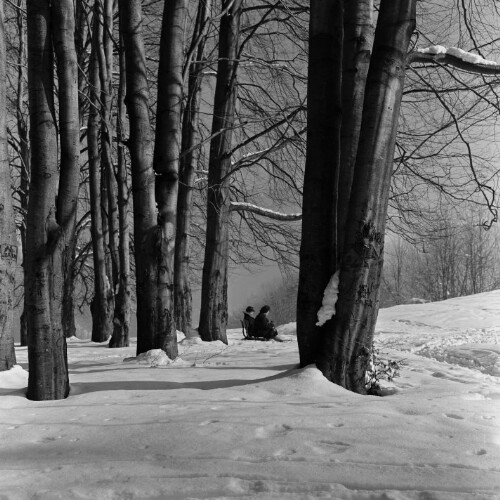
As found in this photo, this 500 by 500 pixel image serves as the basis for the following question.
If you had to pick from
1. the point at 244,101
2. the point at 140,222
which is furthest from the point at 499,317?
the point at 140,222

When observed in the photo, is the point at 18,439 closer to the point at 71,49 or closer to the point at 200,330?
the point at 71,49

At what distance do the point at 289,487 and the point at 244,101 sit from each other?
11.3m

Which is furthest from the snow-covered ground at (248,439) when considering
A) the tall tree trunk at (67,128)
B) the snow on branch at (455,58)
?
the snow on branch at (455,58)

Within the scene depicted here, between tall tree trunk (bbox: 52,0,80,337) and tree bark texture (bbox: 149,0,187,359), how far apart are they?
2.03 m

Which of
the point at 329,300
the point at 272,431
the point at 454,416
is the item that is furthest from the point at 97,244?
the point at 454,416

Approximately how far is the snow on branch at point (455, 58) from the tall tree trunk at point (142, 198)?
3267 mm

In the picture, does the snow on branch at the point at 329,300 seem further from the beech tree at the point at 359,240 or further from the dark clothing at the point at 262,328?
the dark clothing at the point at 262,328

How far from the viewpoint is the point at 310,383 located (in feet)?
13.6

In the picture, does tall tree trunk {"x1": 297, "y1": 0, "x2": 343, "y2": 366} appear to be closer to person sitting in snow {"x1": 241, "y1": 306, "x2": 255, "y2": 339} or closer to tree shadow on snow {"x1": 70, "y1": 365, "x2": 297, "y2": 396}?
tree shadow on snow {"x1": 70, "y1": 365, "x2": 297, "y2": 396}

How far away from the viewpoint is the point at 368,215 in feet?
14.0

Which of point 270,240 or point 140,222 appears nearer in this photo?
point 140,222

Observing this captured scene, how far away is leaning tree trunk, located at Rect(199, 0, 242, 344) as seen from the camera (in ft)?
34.4

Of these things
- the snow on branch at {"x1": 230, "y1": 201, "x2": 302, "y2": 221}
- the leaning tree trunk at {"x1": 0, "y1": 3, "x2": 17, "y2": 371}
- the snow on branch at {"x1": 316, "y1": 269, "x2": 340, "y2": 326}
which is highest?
the snow on branch at {"x1": 230, "y1": 201, "x2": 302, "y2": 221}

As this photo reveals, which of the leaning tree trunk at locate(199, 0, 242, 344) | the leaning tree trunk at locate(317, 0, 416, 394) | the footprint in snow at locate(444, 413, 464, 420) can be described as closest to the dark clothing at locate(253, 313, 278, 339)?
the leaning tree trunk at locate(199, 0, 242, 344)
